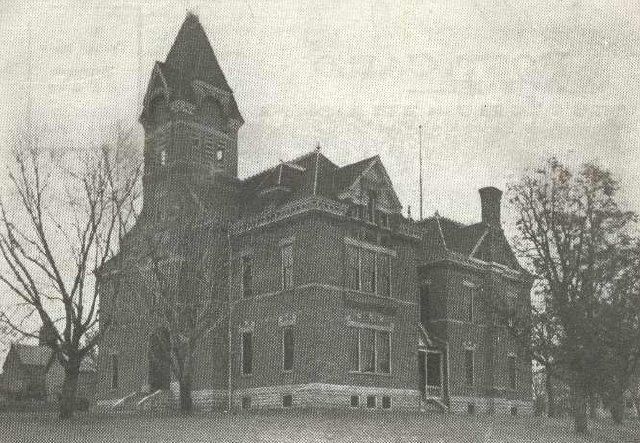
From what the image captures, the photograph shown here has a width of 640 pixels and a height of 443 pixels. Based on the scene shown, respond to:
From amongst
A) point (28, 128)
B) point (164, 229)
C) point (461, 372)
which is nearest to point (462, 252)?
point (461, 372)

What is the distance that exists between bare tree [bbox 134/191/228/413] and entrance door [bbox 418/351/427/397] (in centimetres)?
1038

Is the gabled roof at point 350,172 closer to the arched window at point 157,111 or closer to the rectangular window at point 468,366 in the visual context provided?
the arched window at point 157,111

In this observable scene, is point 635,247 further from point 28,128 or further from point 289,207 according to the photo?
point 28,128

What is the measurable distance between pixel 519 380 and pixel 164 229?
22.8 metres

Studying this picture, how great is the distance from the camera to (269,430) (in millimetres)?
22828

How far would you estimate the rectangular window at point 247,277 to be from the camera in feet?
127

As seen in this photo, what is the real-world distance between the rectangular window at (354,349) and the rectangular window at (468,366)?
31.0ft

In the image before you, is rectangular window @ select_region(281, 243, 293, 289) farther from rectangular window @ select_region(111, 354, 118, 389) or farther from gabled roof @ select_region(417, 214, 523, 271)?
rectangular window @ select_region(111, 354, 118, 389)

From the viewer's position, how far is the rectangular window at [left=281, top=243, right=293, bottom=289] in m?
36.8

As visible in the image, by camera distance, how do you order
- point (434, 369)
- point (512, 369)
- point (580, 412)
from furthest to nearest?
point (512, 369) < point (434, 369) < point (580, 412)

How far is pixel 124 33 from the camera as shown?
76.2ft

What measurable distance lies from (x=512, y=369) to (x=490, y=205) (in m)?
9.52

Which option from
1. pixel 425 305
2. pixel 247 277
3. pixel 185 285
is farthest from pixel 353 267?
pixel 425 305

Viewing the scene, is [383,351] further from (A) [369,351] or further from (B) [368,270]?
(B) [368,270]
